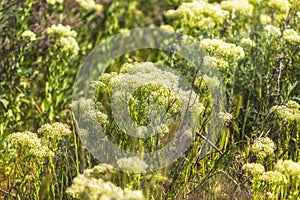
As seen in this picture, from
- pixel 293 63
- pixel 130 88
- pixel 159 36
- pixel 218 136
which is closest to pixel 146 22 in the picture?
pixel 159 36

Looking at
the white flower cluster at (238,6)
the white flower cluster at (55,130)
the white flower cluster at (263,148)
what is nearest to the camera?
the white flower cluster at (263,148)

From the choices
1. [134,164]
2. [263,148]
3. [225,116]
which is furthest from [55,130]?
[263,148]

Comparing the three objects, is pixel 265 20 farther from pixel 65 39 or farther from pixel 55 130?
pixel 55 130

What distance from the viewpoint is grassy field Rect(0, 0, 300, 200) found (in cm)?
270

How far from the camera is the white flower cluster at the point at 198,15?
4176 mm

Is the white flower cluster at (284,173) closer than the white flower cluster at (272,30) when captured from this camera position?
Yes

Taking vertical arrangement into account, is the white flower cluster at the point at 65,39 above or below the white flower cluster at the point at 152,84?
above

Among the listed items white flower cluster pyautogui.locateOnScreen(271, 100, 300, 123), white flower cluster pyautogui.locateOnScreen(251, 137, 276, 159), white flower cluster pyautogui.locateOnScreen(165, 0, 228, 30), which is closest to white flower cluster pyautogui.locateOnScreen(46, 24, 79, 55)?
white flower cluster pyautogui.locateOnScreen(165, 0, 228, 30)

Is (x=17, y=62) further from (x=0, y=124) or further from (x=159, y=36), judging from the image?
(x=159, y=36)

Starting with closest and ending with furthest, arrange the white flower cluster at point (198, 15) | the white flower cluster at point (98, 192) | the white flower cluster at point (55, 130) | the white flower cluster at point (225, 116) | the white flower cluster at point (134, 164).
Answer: the white flower cluster at point (98, 192), the white flower cluster at point (134, 164), the white flower cluster at point (55, 130), the white flower cluster at point (225, 116), the white flower cluster at point (198, 15)

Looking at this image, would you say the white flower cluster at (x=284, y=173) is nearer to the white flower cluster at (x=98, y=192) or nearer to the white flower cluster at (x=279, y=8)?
the white flower cluster at (x=98, y=192)

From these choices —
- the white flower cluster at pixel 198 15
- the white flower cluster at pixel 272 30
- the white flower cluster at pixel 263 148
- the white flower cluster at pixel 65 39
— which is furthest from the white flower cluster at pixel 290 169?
the white flower cluster at pixel 198 15

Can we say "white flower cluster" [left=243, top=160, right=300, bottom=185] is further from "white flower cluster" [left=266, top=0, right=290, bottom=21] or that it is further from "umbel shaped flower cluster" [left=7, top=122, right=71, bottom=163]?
"white flower cluster" [left=266, top=0, right=290, bottom=21]

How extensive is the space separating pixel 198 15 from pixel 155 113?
160cm
